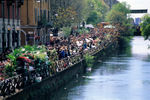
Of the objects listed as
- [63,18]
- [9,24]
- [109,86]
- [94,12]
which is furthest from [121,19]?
[109,86]

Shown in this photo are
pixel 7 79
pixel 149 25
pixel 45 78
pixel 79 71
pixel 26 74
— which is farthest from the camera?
pixel 149 25

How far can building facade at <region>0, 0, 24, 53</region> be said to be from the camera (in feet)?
133

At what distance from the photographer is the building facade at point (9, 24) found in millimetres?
40656

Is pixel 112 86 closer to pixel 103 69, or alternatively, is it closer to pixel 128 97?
pixel 128 97

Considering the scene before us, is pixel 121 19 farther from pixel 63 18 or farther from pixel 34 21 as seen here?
pixel 34 21

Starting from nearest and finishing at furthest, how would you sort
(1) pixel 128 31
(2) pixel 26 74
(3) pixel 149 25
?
1. (2) pixel 26 74
2. (3) pixel 149 25
3. (1) pixel 128 31

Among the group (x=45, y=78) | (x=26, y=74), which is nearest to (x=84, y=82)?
(x=45, y=78)

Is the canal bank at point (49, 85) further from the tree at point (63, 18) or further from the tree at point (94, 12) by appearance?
the tree at point (94, 12)

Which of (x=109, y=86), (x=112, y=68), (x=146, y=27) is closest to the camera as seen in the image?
(x=109, y=86)

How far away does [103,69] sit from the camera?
2032 inches

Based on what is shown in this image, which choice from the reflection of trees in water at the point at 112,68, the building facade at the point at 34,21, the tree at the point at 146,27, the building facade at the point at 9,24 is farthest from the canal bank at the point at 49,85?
the tree at the point at 146,27

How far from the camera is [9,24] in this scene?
42.7 meters

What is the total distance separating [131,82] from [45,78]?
14125 millimetres

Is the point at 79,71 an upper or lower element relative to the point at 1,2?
lower
